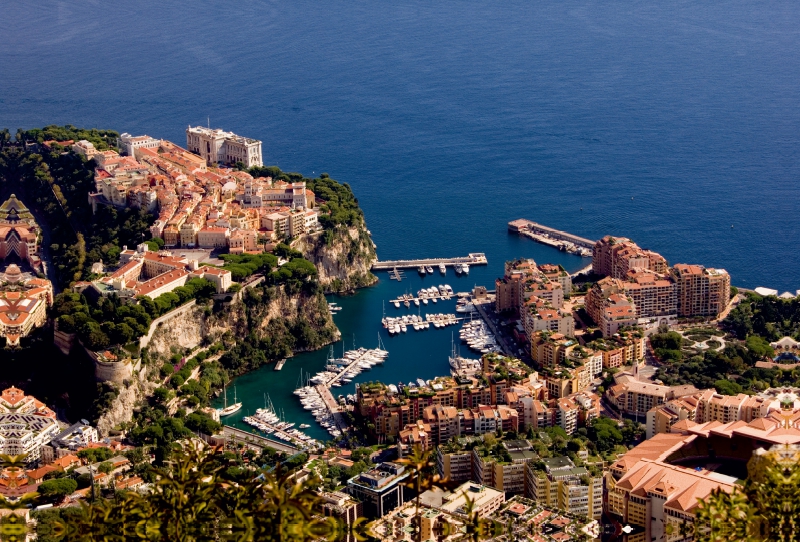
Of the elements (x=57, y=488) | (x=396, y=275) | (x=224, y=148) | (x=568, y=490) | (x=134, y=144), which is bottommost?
(x=396, y=275)

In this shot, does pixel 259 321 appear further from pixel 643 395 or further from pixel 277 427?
pixel 643 395

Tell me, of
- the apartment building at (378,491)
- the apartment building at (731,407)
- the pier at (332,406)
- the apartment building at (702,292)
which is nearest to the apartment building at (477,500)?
the apartment building at (378,491)

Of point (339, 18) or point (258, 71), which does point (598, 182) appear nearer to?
point (258, 71)

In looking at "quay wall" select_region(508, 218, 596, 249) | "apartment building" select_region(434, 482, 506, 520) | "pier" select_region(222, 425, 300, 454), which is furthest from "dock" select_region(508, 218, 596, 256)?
"apartment building" select_region(434, 482, 506, 520)

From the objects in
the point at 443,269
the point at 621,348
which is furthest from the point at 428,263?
the point at 621,348

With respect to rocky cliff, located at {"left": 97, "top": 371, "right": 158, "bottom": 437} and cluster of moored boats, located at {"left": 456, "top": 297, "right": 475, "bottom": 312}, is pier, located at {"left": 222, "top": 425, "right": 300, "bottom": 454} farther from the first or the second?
cluster of moored boats, located at {"left": 456, "top": 297, "right": 475, "bottom": 312}

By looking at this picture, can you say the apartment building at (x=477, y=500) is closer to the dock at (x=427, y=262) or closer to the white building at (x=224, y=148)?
the dock at (x=427, y=262)
